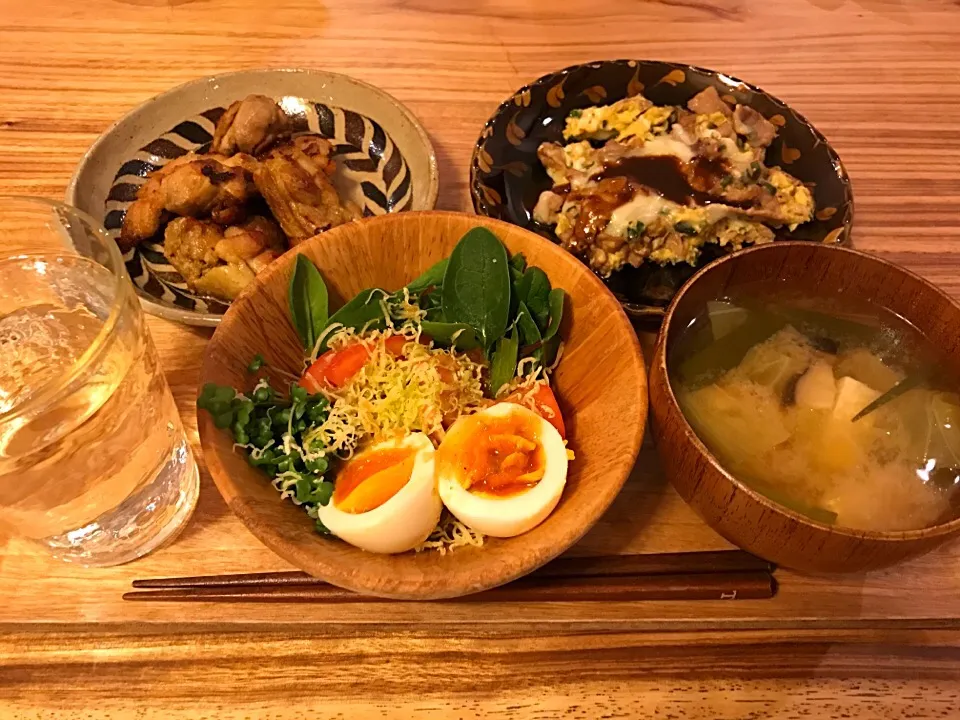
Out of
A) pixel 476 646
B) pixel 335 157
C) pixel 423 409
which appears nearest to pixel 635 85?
pixel 335 157

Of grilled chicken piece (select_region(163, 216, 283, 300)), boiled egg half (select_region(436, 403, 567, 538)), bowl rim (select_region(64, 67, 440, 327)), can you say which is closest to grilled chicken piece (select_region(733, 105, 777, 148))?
bowl rim (select_region(64, 67, 440, 327))

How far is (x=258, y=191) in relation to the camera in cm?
155

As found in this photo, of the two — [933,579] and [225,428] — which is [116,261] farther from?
[933,579]

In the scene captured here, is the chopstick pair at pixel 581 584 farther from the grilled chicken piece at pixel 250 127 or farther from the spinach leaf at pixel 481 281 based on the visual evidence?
the grilled chicken piece at pixel 250 127

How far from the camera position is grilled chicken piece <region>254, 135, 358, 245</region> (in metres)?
1.47

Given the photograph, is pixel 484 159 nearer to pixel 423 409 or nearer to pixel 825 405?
pixel 423 409

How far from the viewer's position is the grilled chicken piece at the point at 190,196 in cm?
148

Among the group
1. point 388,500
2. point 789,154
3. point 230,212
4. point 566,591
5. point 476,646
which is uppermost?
point 789,154

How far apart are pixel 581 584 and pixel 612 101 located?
44.9 inches

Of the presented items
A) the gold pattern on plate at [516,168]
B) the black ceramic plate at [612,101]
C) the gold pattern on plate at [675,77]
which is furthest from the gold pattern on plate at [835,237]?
the gold pattern on plate at [516,168]

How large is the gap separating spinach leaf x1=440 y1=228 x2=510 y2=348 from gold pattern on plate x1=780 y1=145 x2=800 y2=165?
Answer: 82 centimetres

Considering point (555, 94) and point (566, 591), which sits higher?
point (555, 94)

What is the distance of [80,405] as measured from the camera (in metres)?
0.97

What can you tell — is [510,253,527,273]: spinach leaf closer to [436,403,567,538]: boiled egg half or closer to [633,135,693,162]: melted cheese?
[436,403,567,538]: boiled egg half
